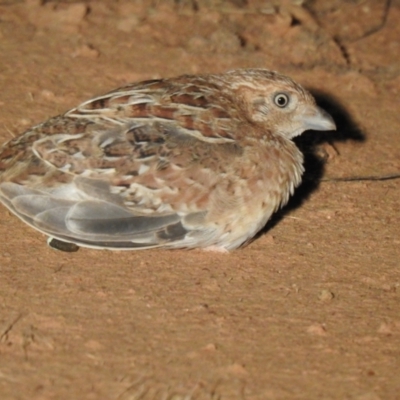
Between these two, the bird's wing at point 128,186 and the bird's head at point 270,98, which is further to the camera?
the bird's head at point 270,98

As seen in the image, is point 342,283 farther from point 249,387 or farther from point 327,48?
point 327,48

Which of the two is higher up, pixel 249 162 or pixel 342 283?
pixel 249 162

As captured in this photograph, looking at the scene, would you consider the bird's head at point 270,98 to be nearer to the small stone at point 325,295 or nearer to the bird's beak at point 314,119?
the bird's beak at point 314,119

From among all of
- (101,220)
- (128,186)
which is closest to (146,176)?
(128,186)

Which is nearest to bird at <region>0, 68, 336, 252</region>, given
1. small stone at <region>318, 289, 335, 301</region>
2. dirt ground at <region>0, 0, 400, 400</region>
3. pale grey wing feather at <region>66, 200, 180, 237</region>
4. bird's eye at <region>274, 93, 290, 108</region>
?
pale grey wing feather at <region>66, 200, 180, 237</region>

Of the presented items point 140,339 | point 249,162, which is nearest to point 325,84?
point 249,162

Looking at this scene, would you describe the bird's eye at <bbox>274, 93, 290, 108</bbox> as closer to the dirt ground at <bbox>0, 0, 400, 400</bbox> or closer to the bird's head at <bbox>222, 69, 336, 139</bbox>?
the bird's head at <bbox>222, 69, 336, 139</bbox>

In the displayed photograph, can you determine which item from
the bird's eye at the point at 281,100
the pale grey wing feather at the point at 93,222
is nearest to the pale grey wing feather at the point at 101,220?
the pale grey wing feather at the point at 93,222
